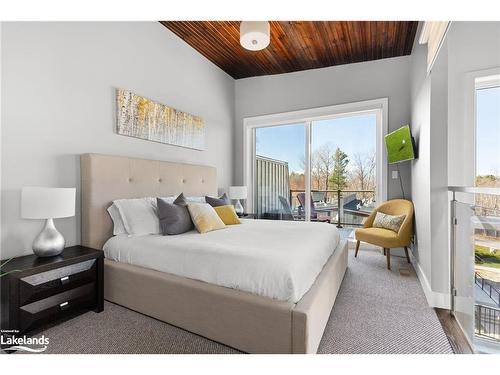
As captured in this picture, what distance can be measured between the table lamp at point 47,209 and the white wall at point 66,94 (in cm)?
26

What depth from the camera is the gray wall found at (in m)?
3.59

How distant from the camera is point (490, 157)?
2.39 metres

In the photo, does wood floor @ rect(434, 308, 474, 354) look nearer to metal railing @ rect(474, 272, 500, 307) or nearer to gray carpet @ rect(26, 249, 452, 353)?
gray carpet @ rect(26, 249, 452, 353)

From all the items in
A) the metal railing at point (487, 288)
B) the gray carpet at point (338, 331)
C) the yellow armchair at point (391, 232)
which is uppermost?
the yellow armchair at point (391, 232)

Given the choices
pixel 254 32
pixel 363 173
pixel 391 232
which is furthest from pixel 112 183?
pixel 363 173

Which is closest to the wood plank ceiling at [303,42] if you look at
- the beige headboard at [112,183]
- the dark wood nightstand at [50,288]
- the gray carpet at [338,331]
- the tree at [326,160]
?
the tree at [326,160]

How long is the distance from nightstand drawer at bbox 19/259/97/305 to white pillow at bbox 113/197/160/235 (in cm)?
40

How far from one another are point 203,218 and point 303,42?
108 inches

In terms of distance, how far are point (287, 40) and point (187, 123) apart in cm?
177

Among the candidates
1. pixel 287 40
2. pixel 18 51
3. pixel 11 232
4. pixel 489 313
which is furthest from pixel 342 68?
pixel 11 232

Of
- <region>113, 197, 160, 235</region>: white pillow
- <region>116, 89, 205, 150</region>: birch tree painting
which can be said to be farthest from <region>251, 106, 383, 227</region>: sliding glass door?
<region>113, 197, 160, 235</region>: white pillow

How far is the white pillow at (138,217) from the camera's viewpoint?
2.27 meters

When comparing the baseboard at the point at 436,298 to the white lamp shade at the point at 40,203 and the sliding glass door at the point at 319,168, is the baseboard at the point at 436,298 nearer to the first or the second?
the sliding glass door at the point at 319,168
